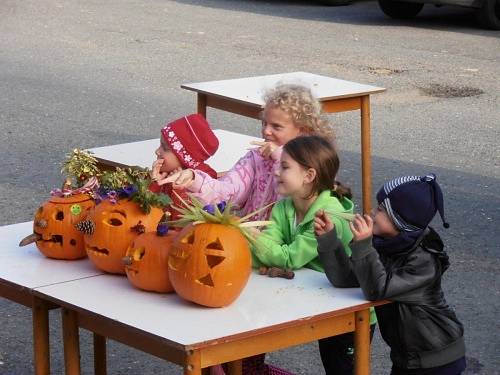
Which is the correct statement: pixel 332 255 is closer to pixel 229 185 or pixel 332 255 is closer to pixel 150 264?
pixel 150 264

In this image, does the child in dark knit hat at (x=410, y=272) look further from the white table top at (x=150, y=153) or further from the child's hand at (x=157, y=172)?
the white table top at (x=150, y=153)

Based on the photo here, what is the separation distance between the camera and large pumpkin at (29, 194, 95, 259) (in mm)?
3576

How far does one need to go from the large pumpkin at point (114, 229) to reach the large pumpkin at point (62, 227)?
0.09m

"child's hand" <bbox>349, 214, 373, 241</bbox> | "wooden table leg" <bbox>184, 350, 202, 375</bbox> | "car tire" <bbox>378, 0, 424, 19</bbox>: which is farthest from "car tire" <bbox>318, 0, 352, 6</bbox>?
"wooden table leg" <bbox>184, 350, 202, 375</bbox>

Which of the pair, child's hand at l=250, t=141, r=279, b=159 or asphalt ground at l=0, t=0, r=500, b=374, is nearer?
child's hand at l=250, t=141, r=279, b=159

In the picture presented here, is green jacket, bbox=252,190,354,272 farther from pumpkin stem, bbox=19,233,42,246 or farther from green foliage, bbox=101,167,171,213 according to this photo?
pumpkin stem, bbox=19,233,42,246

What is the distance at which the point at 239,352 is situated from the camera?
9.66 ft

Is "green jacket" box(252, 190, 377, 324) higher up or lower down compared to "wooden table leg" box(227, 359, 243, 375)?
higher up

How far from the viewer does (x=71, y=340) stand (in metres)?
3.38

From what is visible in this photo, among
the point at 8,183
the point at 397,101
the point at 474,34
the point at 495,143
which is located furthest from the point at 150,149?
the point at 474,34

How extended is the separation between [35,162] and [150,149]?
8.88ft

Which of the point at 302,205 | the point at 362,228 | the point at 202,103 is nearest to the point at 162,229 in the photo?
the point at 302,205

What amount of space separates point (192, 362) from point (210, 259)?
401 mm

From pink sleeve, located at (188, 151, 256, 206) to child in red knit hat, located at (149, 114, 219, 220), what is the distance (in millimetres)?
63
